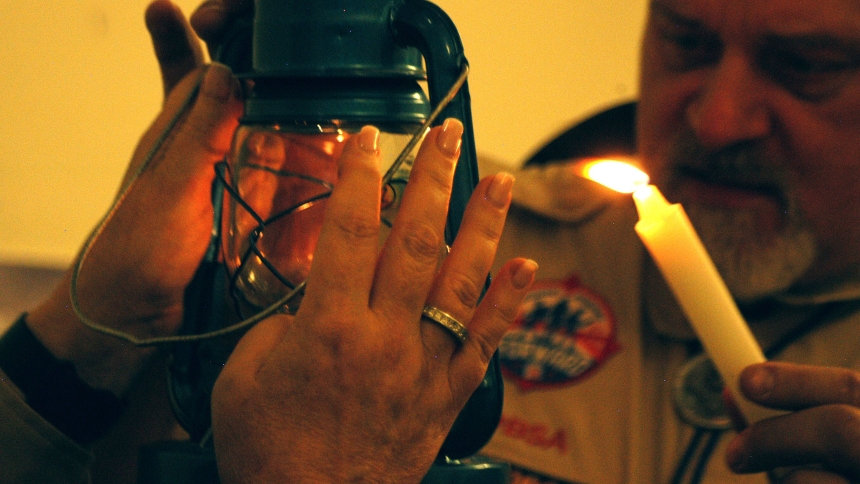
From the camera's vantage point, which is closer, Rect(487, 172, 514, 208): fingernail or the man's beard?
Rect(487, 172, 514, 208): fingernail

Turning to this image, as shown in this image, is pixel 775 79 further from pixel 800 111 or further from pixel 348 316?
pixel 348 316

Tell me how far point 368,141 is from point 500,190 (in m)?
0.07

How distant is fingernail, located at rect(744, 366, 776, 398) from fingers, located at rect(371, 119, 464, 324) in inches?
8.8

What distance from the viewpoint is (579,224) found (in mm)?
1102

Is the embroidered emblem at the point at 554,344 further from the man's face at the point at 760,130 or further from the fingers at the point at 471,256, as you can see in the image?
the fingers at the point at 471,256

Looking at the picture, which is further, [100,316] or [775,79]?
[775,79]

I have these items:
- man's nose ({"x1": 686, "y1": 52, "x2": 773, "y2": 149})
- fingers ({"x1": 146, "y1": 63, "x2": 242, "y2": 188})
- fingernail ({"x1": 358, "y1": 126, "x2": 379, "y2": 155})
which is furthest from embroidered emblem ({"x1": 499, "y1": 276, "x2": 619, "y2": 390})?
fingernail ({"x1": 358, "y1": 126, "x2": 379, "y2": 155})

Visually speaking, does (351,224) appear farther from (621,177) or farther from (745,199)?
(745,199)

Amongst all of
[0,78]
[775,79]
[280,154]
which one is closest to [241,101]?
[280,154]

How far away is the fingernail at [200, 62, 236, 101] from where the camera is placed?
49 cm

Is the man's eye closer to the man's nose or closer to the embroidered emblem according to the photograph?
the man's nose

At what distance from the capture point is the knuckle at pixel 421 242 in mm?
367

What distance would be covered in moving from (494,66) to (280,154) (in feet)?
2.58

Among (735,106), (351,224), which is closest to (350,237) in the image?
(351,224)
